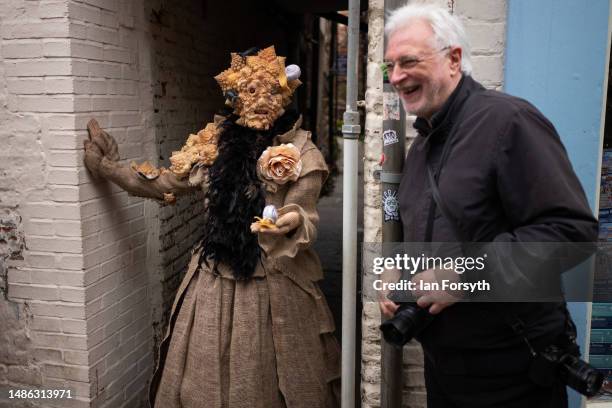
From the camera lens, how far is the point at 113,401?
3021mm

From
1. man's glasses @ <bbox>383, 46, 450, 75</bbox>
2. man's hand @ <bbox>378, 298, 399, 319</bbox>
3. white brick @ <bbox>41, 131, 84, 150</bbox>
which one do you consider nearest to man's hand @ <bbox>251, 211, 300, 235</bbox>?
man's hand @ <bbox>378, 298, 399, 319</bbox>

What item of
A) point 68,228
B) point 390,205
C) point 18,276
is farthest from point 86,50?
point 390,205

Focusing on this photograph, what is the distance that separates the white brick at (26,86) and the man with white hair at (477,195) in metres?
1.74

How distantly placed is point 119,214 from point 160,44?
1115 millimetres

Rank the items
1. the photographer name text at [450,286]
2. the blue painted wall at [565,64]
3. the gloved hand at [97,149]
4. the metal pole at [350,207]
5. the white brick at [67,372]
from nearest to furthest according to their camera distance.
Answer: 1. the photographer name text at [450,286]
2. the metal pole at [350,207]
3. the blue painted wall at [565,64]
4. the gloved hand at [97,149]
5. the white brick at [67,372]

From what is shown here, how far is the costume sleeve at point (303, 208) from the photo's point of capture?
2375 mm

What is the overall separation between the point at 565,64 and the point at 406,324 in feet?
4.48

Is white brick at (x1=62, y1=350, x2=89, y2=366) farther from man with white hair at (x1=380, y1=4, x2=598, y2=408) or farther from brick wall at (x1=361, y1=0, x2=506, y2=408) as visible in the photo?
man with white hair at (x1=380, y1=4, x2=598, y2=408)

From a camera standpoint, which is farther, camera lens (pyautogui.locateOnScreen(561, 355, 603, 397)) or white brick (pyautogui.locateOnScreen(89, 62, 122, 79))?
→ white brick (pyautogui.locateOnScreen(89, 62, 122, 79))

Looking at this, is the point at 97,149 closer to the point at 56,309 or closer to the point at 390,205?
the point at 56,309

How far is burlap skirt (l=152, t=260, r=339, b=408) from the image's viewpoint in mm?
2625

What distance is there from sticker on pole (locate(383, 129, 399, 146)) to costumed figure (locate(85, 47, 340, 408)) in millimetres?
489

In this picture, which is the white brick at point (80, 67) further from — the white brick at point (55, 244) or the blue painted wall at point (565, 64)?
the blue painted wall at point (565, 64)

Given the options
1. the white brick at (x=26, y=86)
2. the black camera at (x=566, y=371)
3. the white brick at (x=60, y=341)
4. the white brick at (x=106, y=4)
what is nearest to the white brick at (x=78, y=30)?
the white brick at (x=106, y=4)
